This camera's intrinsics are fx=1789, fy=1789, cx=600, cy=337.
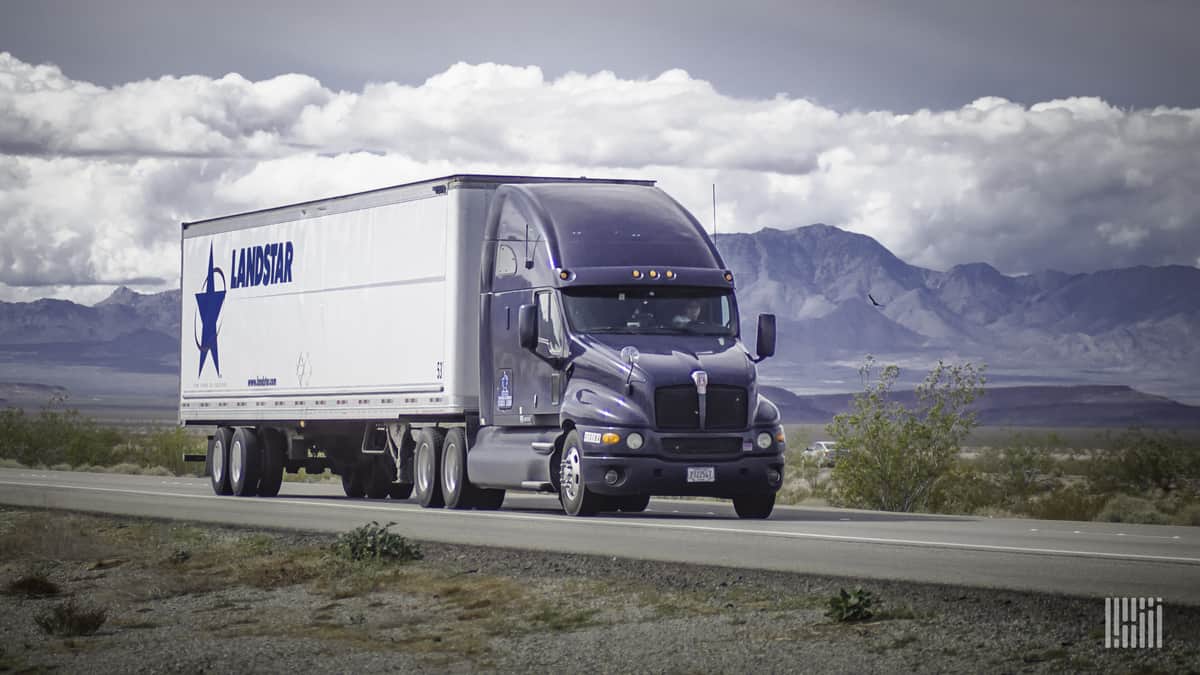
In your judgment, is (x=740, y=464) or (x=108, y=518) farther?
(x=108, y=518)

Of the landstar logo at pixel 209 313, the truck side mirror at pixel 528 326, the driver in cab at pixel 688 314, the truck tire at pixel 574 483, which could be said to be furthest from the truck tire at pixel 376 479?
the driver in cab at pixel 688 314

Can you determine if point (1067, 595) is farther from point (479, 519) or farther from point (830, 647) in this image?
point (479, 519)

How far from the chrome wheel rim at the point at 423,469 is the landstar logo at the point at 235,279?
5.26 meters

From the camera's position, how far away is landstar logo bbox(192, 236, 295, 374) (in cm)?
3259

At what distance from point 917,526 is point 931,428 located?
11.8 m

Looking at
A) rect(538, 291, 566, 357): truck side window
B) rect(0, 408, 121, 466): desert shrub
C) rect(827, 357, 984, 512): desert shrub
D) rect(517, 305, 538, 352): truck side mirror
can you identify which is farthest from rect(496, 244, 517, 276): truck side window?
rect(0, 408, 121, 466): desert shrub

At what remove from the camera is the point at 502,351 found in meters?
26.2

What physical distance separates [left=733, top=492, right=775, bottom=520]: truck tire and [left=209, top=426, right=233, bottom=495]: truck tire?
505 inches

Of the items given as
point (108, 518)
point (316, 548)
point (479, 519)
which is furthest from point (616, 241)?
point (108, 518)

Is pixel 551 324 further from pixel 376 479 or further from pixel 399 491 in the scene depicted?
pixel 376 479

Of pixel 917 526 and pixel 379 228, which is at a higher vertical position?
pixel 379 228

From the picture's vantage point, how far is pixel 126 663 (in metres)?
13.3

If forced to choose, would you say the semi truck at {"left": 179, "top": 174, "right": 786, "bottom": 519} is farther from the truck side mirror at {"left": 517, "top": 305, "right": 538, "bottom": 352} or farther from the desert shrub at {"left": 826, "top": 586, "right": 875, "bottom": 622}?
the desert shrub at {"left": 826, "top": 586, "right": 875, "bottom": 622}

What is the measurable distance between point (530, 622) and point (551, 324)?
34.9 ft
